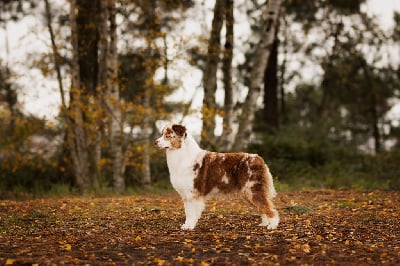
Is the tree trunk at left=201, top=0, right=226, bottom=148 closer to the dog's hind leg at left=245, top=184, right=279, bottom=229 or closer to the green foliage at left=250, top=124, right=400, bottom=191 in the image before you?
the green foliage at left=250, top=124, right=400, bottom=191

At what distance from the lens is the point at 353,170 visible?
2191 cm

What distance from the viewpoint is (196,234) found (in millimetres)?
8734

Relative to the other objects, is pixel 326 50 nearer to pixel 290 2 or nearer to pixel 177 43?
pixel 290 2

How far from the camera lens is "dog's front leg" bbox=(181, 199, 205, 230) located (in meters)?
8.95

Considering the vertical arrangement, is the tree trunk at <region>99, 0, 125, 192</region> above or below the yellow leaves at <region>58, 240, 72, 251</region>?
above

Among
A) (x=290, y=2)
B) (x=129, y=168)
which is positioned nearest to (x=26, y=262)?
(x=129, y=168)

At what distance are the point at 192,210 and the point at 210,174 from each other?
26.8 inches

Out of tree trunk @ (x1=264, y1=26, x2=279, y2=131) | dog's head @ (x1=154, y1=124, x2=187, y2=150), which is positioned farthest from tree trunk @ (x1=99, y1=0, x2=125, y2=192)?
tree trunk @ (x1=264, y1=26, x2=279, y2=131)

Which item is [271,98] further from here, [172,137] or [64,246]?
[64,246]

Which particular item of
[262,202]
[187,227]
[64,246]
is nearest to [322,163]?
[262,202]

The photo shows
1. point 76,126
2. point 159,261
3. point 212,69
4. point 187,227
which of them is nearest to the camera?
point 159,261

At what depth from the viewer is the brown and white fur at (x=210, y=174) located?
881cm

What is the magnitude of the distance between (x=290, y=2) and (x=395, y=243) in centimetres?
2521

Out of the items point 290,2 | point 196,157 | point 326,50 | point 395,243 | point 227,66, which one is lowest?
point 395,243
